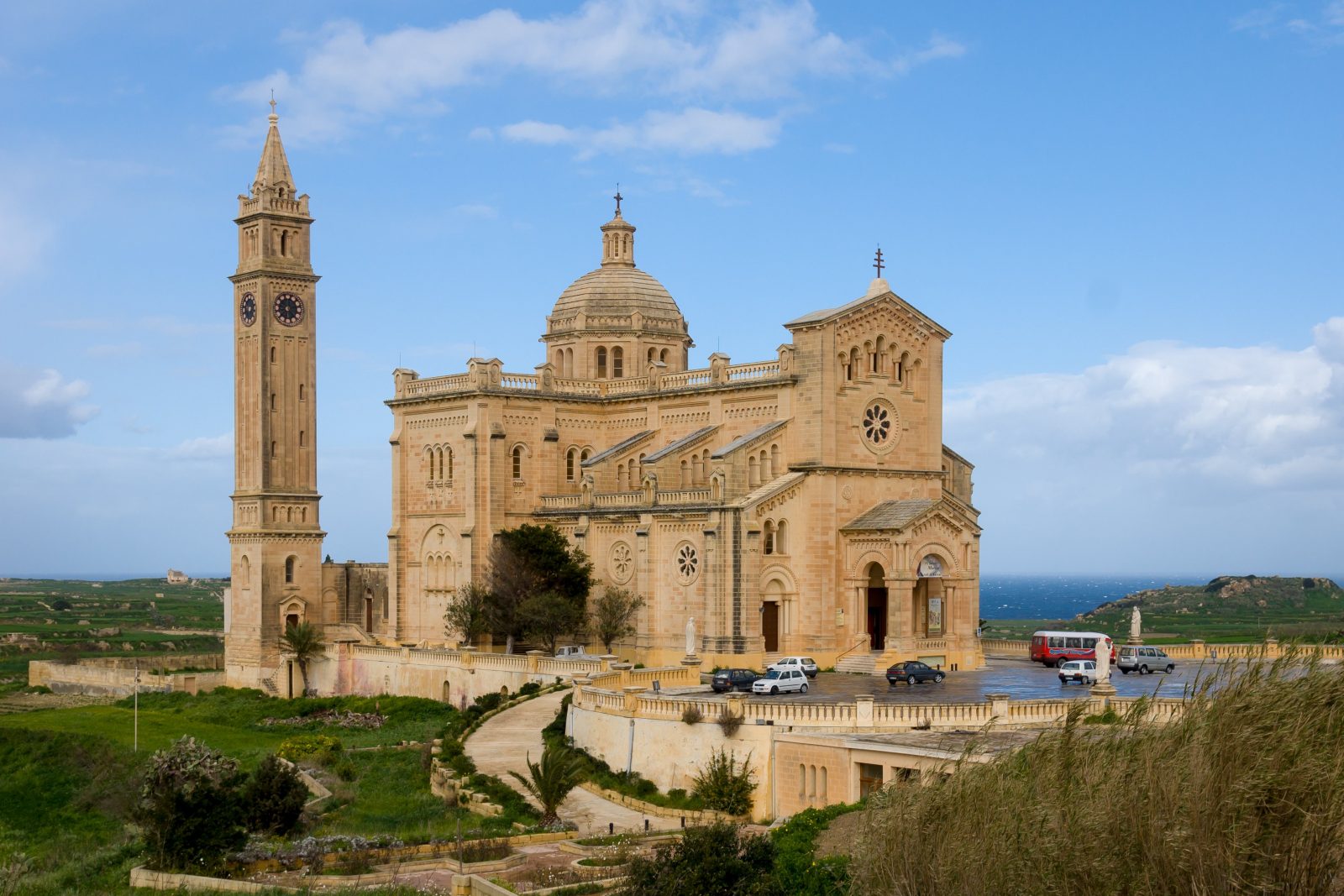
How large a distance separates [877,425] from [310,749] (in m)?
22.5

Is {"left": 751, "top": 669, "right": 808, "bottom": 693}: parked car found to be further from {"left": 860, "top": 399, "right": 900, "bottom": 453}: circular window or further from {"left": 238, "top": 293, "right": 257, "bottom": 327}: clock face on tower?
{"left": 238, "top": 293, "right": 257, "bottom": 327}: clock face on tower

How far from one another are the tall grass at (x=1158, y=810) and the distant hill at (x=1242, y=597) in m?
124

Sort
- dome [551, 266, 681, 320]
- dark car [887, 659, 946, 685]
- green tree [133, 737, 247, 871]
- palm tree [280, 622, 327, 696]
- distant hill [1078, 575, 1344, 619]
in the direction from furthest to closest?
distant hill [1078, 575, 1344, 619]
dome [551, 266, 681, 320]
palm tree [280, 622, 327, 696]
dark car [887, 659, 946, 685]
green tree [133, 737, 247, 871]

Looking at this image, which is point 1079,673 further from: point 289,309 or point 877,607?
point 289,309

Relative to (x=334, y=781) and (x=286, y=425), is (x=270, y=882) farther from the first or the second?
(x=286, y=425)

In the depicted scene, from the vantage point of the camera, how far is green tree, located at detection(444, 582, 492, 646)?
63.7 metres

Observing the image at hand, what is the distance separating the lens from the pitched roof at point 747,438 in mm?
58125

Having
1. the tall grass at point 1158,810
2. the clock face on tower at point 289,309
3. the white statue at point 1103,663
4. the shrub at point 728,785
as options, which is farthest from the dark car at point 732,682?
the clock face on tower at point 289,309

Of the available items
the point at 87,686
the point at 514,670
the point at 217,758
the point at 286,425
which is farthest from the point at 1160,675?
the point at 87,686

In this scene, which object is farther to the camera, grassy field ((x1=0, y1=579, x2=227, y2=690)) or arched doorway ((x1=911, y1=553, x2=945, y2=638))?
grassy field ((x1=0, y1=579, x2=227, y2=690))

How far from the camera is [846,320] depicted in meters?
58.7

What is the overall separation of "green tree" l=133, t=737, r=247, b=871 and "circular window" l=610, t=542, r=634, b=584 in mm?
26785

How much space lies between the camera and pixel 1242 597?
6181 inches

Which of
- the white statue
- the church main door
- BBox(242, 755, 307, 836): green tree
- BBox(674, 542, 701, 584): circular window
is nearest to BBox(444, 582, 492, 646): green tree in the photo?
BBox(674, 542, 701, 584): circular window
